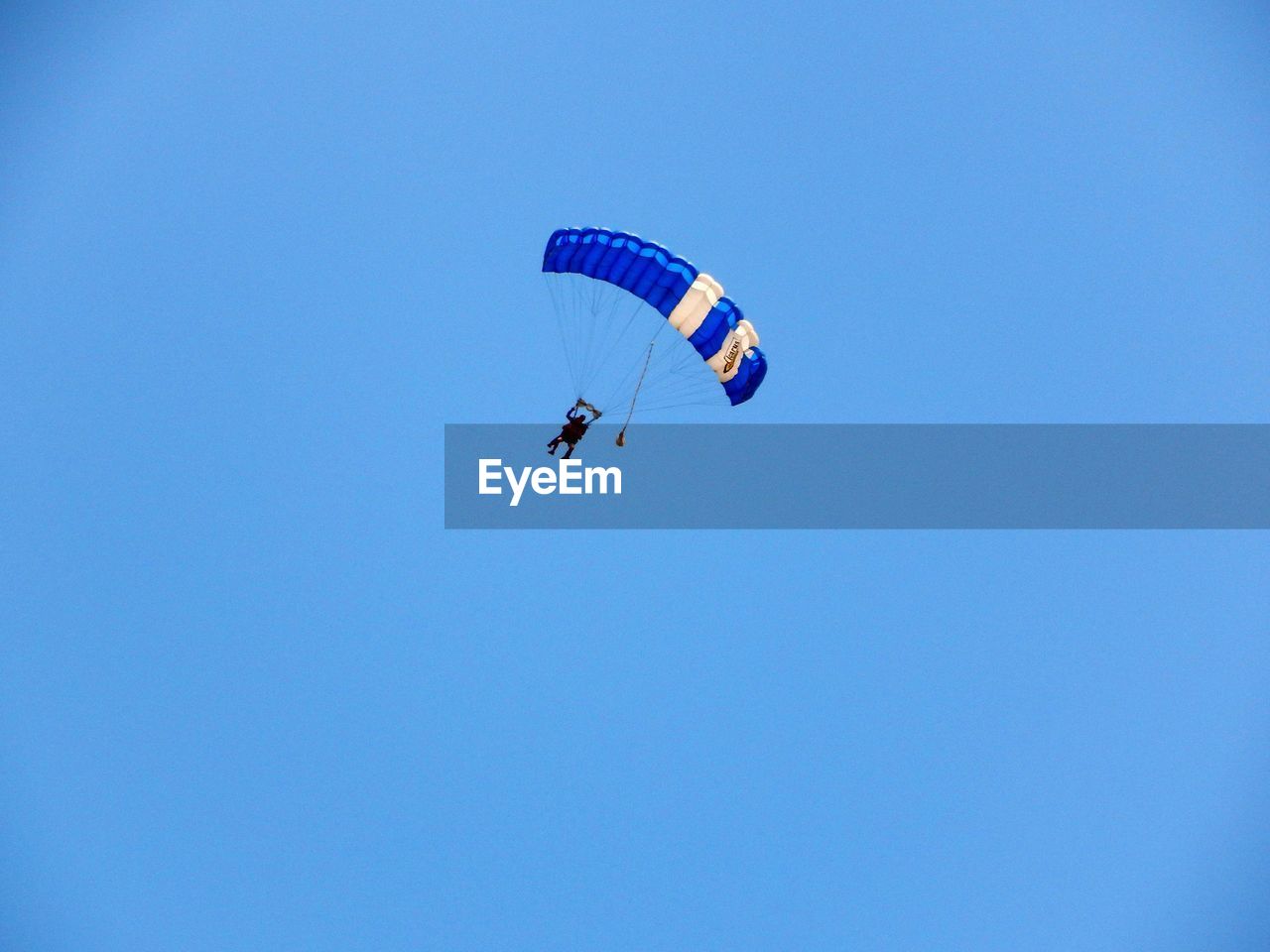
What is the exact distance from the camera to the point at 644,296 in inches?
741

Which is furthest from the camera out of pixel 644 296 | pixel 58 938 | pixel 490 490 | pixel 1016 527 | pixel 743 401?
pixel 58 938

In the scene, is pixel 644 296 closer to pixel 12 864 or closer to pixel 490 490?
pixel 490 490

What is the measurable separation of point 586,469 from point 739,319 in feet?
25.3

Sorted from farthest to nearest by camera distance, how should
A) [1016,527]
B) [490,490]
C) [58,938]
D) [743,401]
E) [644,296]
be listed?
[58,938], [1016,527], [490,490], [743,401], [644,296]

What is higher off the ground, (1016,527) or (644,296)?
(1016,527)

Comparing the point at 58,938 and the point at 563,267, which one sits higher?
the point at 563,267

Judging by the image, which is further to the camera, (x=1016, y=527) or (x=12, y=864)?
(x=12, y=864)

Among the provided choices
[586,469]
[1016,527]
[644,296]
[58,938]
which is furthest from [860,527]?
[58,938]

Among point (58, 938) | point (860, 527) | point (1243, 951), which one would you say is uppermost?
point (860, 527)

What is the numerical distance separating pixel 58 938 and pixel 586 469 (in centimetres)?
3147

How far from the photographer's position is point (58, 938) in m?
39.7

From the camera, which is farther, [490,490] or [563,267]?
[490,490]

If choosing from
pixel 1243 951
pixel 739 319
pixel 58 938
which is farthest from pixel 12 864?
pixel 1243 951

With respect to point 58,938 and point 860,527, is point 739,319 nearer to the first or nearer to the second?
point 860,527
